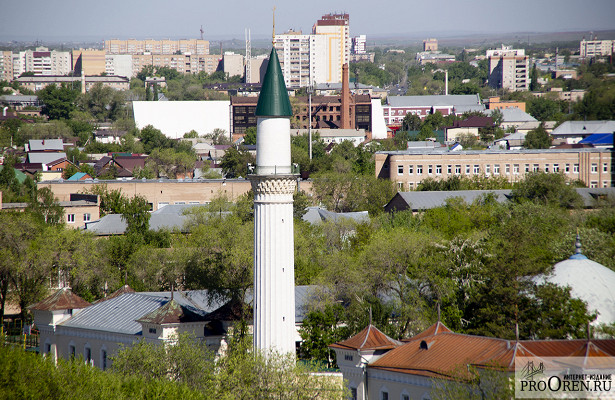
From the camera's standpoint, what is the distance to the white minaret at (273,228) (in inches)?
1282

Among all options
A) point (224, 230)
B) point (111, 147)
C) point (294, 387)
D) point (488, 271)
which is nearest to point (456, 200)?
point (224, 230)

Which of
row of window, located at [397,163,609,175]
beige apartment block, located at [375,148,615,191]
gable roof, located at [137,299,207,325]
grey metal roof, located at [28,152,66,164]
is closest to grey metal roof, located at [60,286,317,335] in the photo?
gable roof, located at [137,299,207,325]

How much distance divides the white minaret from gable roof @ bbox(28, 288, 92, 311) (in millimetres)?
13992

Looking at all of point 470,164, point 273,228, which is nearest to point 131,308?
point 273,228

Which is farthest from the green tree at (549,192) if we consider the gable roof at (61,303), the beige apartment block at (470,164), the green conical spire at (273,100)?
the green conical spire at (273,100)

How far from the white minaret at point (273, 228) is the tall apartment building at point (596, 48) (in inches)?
368

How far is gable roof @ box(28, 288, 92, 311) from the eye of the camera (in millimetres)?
43719

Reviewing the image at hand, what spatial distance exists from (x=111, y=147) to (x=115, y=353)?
9654cm

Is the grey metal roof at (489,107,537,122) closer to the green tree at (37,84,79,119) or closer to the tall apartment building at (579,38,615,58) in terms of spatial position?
the green tree at (37,84,79,119)

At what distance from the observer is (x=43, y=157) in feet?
363

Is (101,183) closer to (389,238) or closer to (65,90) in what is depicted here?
(389,238)

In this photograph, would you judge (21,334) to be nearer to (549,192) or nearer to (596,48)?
(596,48)

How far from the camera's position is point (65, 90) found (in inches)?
6722

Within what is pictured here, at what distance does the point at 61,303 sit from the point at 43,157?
69695 millimetres
